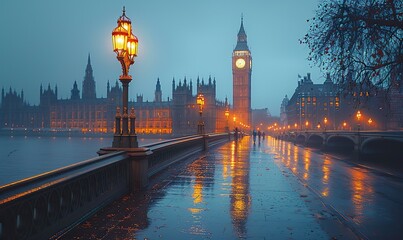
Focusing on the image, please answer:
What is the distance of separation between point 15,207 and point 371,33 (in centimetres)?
1166

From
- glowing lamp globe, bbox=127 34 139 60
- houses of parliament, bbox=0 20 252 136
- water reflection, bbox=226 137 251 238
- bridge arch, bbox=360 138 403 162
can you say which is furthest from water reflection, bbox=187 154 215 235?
houses of parliament, bbox=0 20 252 136

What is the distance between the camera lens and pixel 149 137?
137000 mm

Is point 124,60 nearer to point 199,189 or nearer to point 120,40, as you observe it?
point 120,40

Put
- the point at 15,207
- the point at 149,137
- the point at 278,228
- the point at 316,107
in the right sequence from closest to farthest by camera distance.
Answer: the point at 15,207 → the point at 278,228 → the point at 149,137 → the point at 316,107

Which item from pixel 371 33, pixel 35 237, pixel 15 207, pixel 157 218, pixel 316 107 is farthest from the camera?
pixel 316 107

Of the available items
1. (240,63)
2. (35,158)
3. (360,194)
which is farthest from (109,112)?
(360,194)

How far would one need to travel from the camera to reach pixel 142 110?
151250 millimetres

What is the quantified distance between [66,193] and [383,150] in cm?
4809

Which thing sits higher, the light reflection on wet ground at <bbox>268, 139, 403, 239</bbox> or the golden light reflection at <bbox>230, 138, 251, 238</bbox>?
the golden light reflection at <bbox>230, 138, 251, 238</bbox>

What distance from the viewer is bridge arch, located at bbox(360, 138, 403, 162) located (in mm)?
43000

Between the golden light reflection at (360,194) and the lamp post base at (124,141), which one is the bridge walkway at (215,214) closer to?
the golden light reflection at (360,194)

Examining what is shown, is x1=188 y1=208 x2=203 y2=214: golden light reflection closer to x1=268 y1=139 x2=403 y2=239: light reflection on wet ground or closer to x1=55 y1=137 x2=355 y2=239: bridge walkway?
x1=55 y1=137 x2=355 y2=239: bridge walkway

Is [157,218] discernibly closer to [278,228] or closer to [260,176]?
[278,228]

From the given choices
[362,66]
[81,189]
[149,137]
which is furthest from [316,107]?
[81,189]
